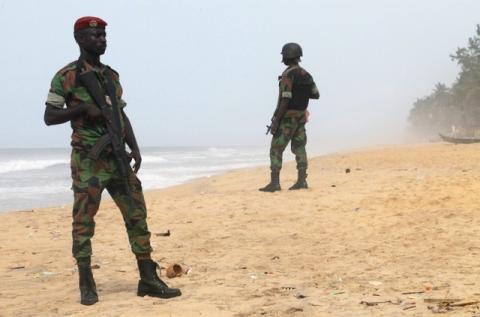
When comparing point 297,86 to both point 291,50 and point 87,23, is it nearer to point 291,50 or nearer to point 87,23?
point 291,50

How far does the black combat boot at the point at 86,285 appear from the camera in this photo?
152 inches

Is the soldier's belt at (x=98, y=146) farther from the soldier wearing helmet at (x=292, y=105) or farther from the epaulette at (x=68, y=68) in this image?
the soldier wearing helmet at (x=292, y=105)

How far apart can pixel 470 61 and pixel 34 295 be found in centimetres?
5802

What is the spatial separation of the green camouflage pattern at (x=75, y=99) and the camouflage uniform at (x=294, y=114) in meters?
5.04

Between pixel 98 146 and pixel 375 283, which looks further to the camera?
pixel 375 283

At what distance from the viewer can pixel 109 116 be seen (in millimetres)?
3922

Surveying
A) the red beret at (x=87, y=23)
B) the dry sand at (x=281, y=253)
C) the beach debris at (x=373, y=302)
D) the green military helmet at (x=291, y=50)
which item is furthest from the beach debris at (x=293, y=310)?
the green military helmet at (x=291, y=50)

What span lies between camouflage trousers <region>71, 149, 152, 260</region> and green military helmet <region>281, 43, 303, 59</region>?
522 centimetres

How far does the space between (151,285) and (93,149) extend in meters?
1.06

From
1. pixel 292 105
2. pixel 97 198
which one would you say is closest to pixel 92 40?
pixel 97 198

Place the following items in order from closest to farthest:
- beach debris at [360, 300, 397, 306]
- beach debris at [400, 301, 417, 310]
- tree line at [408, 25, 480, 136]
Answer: beach debris at [400, 301, 417, 310] → beach debris at [360, 300, 397, 306] → tree line at [408, 25, 480, 136]

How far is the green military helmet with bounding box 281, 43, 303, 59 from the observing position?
8633 mm

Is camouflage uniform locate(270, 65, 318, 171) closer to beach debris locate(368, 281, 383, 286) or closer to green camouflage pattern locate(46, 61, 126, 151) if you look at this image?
beach debris locate(368, 281, 383, 286)

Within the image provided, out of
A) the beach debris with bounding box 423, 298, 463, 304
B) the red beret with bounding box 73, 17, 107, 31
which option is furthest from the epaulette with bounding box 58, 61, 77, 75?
the beach debris with bounding box 423, 298, 463, 304
